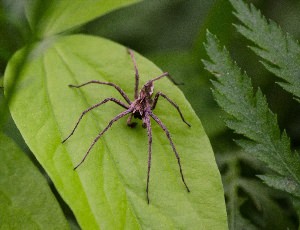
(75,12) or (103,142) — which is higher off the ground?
(75,12)

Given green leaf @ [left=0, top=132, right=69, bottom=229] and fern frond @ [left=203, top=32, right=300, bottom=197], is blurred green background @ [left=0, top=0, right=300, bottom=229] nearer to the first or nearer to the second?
fern frond @ [left=203, top=32, right=300, bottom=197]

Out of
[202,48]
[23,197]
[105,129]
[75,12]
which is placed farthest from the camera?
[202,48]

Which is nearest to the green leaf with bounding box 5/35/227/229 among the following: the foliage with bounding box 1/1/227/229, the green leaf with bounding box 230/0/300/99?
the foliage with bounding box 1/1/227/229

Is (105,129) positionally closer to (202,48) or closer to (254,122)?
(254,122)

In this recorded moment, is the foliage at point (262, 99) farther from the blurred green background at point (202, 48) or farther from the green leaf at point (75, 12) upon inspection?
the green leaf at point (75, 12)

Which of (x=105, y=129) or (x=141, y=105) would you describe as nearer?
(x=105, y=129)

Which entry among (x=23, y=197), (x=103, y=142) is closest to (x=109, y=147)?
(x=103, y=142)
